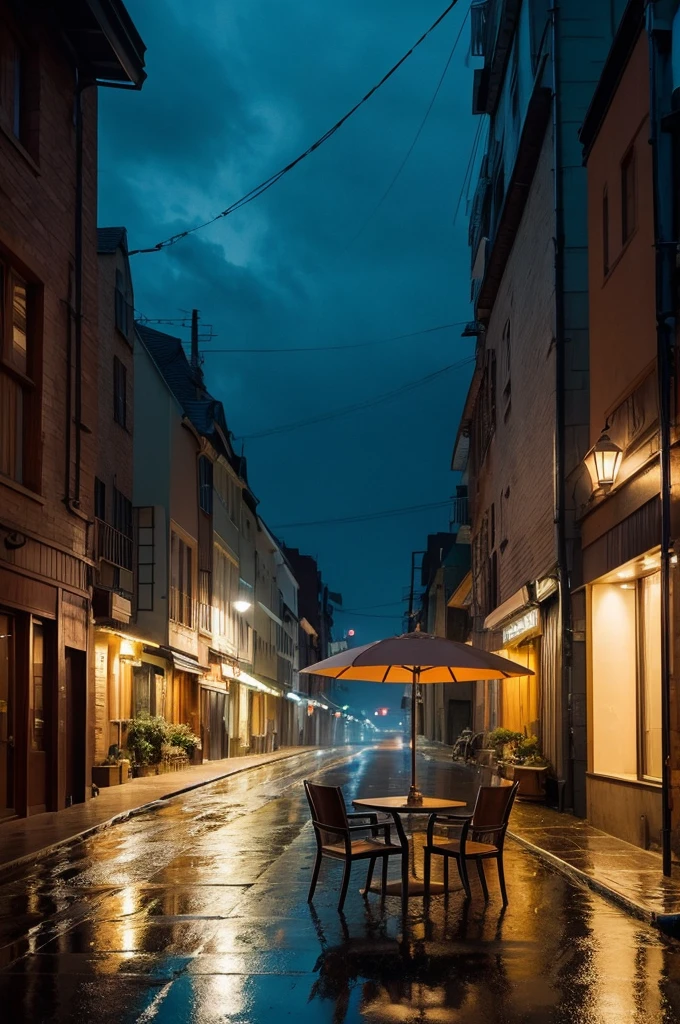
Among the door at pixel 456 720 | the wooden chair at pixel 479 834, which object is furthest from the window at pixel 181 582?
the door at pixel 456 720

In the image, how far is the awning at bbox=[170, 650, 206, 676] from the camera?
32972 mm

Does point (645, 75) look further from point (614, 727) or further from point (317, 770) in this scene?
point (317, 770)

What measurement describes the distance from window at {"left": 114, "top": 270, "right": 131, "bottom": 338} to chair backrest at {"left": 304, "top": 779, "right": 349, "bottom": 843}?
63.1ft

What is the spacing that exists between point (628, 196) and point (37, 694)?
10952 mm

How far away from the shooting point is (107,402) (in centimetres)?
2773

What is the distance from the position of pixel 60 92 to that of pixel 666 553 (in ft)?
41.5

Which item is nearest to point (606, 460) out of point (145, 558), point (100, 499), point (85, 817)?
point (85, 817)

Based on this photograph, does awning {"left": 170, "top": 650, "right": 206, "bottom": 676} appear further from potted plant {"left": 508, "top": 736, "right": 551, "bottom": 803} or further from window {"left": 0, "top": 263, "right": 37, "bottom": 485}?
window {"left": 0, "top": 263, "right": 37, "bottom": 485}

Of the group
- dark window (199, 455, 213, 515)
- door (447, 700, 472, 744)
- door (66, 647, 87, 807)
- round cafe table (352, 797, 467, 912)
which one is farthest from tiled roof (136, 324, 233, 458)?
round cafe table (352, 797, 467, 912)

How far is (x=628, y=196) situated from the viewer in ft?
52.0

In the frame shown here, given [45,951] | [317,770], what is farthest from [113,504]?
[45,951]

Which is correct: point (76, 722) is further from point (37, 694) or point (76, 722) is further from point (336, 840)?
point (336, 840)

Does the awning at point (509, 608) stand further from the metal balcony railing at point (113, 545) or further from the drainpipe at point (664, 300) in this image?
the drainpipe at point (664, 300)

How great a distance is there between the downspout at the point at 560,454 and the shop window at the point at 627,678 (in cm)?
163
